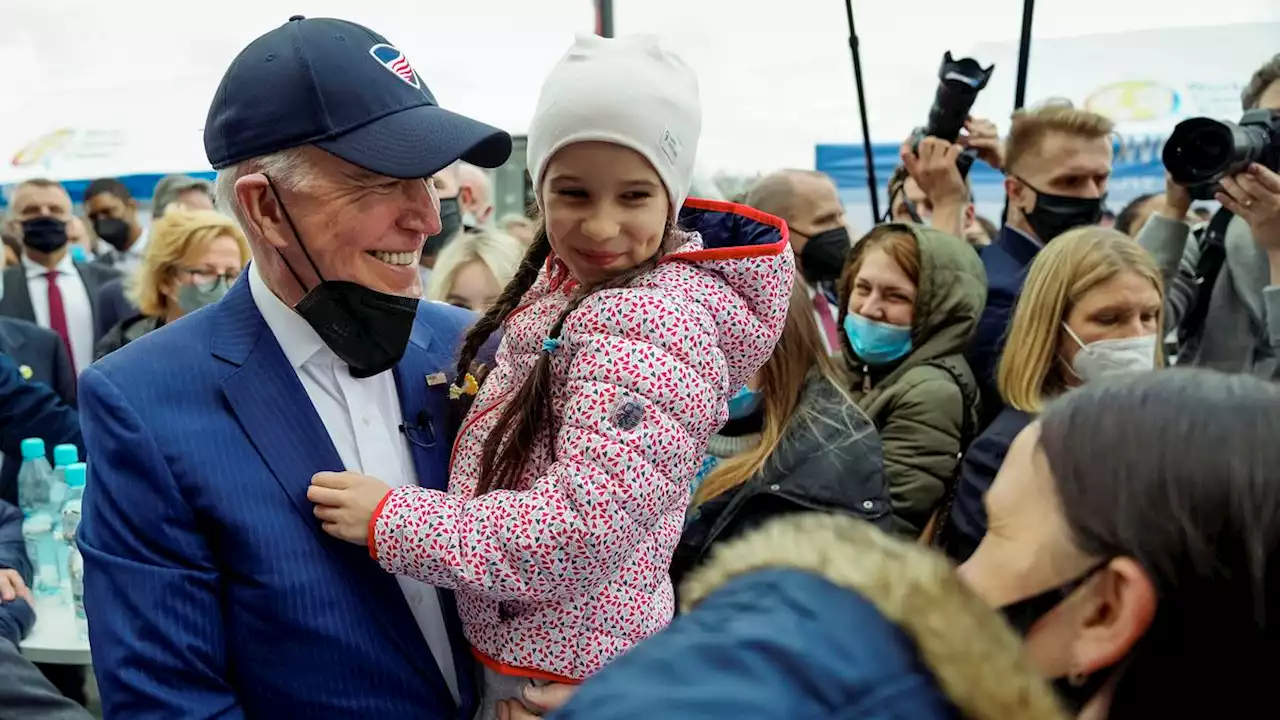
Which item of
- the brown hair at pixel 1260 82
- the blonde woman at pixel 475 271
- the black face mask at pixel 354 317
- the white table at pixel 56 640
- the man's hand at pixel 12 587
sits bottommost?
the white table at pixel 56 640

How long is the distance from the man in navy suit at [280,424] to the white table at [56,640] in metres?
1.21

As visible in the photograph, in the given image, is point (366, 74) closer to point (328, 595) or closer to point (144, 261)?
point (328, 595)

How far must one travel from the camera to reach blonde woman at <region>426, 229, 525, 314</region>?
10.4 feet

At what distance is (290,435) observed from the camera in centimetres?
121

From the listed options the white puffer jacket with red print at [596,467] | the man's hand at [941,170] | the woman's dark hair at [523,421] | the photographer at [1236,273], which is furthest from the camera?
the man's hand at [941,170]

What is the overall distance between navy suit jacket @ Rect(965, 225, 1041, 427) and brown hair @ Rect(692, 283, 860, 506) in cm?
75

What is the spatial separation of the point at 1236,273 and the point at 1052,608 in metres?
2.77

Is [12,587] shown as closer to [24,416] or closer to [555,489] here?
[24,416]

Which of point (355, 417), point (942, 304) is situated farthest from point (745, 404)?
point (355, 417)

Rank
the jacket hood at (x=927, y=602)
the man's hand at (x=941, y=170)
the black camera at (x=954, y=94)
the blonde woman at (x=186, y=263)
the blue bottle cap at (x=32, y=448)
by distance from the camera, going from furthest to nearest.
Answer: the blonde woman at (x=186, y=263) → the man's hand at (x=941, y=170) → the black camera at (x=954, y=94) → the blue bottle cap at (x=32, y=448) → the jacket hood at (x=927, y=602)

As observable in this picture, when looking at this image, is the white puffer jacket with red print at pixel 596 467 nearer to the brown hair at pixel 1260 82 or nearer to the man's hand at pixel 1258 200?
the man's hand at pixel 1258 200

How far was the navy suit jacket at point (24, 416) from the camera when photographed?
114 inches

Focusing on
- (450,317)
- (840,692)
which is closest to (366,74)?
(450,317)

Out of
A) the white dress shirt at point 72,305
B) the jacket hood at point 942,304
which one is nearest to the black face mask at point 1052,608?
the jacket hood at point 942,304
